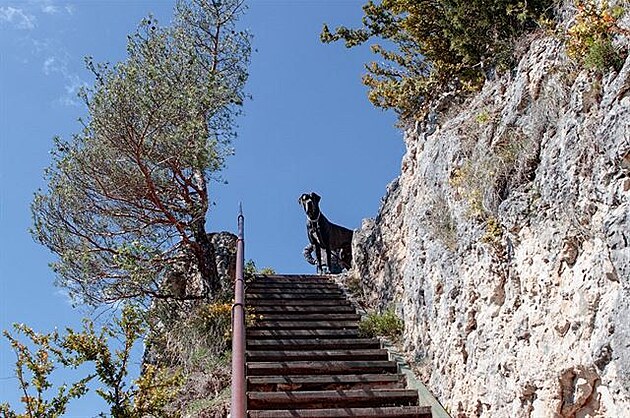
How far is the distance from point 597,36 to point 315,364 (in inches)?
155

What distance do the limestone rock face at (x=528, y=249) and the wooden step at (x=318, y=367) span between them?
427mm

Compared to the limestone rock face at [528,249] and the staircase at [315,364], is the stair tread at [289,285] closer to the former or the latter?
the staircase at [315,364]

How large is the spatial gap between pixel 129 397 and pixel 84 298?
3.23 m

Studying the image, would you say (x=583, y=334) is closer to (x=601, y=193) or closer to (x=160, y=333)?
(x=601, y=193)

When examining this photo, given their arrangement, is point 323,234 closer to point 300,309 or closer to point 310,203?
point 310,203

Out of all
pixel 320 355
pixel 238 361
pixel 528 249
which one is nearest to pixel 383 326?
pixel 320 355

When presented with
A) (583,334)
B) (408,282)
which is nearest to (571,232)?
(583,334)

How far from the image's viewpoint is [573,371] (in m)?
3.55

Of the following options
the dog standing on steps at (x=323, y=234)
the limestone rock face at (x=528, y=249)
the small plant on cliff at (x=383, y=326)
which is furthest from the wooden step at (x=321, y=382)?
the dog standing on steps at (x=323, y=234)

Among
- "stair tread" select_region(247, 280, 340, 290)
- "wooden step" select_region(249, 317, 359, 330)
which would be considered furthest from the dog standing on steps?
"wooden step" select_region(249, 317, 359, 330)

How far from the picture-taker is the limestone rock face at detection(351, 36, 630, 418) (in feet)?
11.2

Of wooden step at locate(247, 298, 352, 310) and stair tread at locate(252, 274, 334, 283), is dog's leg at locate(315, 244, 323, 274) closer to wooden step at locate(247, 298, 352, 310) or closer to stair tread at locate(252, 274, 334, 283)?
stair tread at locate(252, 274, 334, 283)

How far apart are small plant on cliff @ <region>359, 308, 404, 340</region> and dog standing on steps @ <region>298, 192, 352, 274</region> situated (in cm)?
384

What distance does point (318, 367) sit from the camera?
6125 millimetres
